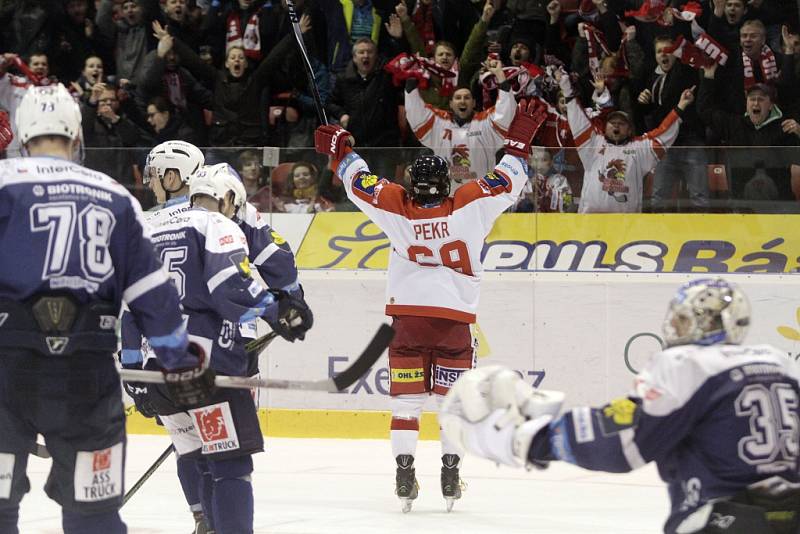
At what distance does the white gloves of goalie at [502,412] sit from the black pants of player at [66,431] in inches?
37.0

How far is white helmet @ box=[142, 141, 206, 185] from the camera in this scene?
4.99 meters

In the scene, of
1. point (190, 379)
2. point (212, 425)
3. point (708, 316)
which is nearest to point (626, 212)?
point (212, 425)

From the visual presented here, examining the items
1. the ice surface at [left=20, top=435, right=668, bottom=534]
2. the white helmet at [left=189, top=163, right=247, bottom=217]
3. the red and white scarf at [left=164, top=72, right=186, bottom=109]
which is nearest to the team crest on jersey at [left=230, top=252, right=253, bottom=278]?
the white helmet at [left=189, top=163, right=247, bottom=217]

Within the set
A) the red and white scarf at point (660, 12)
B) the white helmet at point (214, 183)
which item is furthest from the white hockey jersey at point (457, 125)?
the white helmet at point (214, 183)

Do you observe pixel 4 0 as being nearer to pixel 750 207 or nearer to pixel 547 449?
pixel 750 207

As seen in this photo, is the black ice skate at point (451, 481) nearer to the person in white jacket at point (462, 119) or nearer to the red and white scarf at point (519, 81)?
the person in white jacket at point (462, 119)

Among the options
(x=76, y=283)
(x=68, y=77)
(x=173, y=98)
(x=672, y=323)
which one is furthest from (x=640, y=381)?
(x=68, y=77)

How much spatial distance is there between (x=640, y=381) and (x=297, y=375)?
17.1ft

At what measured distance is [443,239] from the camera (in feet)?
20.0

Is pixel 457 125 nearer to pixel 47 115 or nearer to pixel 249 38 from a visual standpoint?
pixel 249 38

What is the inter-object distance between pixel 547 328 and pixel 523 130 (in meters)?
1.69

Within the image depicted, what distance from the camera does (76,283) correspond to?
11.0ft

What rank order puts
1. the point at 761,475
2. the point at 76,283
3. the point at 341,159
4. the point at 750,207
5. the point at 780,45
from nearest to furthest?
the point at 761,475, the point at 76,283, the point at 341,159, the point at 750,207, the point at 780,45

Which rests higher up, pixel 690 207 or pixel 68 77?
pixel 68 77
